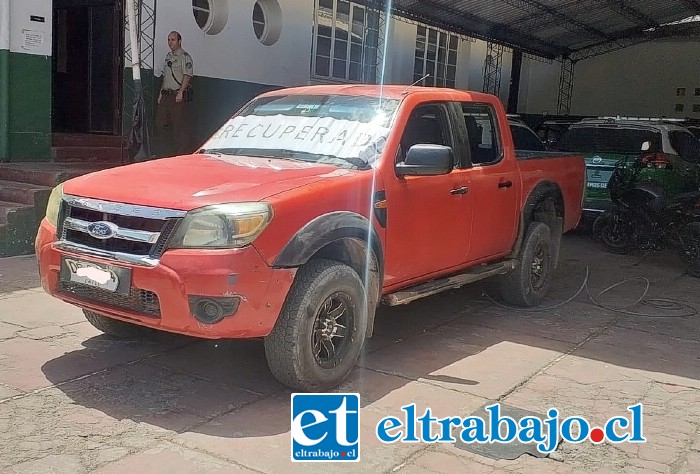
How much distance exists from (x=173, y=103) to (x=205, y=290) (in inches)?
284

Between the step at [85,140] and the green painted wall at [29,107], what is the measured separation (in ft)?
1.06

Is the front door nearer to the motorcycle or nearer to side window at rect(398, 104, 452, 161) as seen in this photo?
side window at rect(398, 104, 452, 161)

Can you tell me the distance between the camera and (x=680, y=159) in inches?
402

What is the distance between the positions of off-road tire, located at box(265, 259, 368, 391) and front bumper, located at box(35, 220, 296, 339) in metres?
0.11

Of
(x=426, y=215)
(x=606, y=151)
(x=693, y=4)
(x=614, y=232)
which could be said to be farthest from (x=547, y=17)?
(x=426, y=215)

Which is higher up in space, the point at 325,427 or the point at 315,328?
the point at 315,328

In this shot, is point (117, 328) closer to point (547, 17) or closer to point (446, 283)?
point (446, 283)

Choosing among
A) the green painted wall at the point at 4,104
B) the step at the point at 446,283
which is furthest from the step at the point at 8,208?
the step at the point at 446,283

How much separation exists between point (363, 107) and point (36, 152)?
616cm

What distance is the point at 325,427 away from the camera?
384 centimetres

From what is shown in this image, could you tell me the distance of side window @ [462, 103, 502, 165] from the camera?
5875 millimetres

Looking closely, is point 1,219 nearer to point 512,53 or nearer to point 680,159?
point 680,159

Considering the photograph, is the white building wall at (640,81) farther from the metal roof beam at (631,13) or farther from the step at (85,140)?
the step at (85,140)

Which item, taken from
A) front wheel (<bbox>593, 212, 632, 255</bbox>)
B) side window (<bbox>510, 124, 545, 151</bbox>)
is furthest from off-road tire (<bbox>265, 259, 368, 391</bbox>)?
side window (<bbox>510, 124, 545, 151</bbox>)
